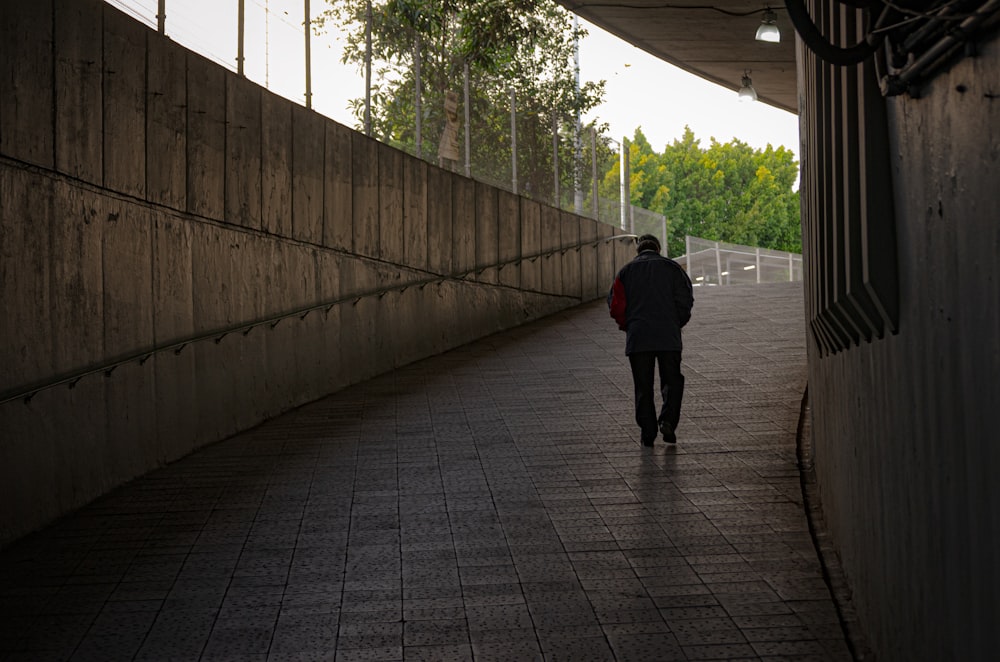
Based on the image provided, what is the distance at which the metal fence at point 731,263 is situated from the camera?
131 feet

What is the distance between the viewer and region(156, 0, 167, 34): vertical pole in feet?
29.0

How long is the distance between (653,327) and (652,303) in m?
0.20

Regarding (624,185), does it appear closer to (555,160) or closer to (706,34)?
(555,160)

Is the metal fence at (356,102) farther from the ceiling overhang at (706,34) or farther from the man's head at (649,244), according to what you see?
the man's head at (649,244)

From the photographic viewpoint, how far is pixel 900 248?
3406mm

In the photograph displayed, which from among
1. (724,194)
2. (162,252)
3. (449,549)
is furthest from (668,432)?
(724,194)

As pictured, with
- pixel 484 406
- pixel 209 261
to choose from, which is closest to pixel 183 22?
pixel 209 261

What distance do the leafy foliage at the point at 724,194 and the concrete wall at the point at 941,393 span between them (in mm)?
75219

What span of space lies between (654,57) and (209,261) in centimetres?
1454

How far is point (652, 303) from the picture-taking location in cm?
903

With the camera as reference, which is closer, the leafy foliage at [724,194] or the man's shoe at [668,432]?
the man's shoe at [668,432]

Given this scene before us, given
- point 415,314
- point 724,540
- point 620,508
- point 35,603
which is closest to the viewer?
point 35,603

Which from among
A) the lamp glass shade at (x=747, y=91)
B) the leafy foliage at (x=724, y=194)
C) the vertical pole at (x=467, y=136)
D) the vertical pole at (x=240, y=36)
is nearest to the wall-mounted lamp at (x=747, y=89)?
the lamp glass shade at (x=747, y=91)

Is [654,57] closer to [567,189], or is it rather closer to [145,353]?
[567,189]
